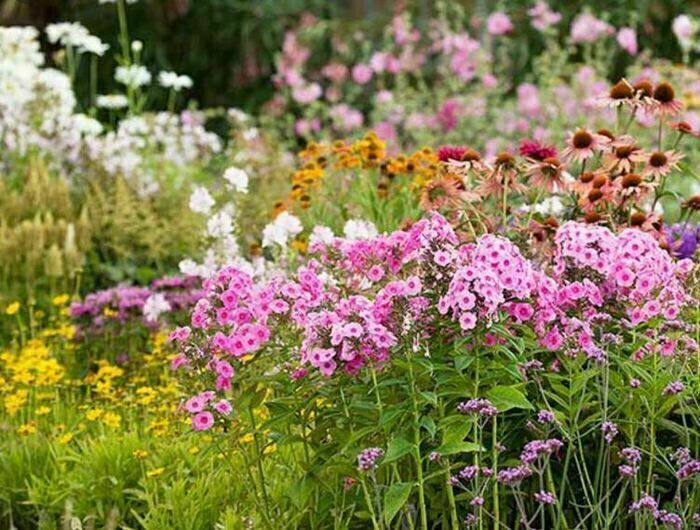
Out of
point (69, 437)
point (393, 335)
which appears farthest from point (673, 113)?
point (69, 437)

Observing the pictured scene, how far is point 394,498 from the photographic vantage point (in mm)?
3279

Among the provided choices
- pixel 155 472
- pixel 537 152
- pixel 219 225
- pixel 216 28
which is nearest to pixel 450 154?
pixel 537 152

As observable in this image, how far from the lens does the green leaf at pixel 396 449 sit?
326 cm

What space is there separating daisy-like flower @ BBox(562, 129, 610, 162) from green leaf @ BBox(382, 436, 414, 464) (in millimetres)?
1552

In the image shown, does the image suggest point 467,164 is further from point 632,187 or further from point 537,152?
point 632,187

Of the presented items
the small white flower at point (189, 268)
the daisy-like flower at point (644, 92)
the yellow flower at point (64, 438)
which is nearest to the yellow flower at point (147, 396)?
the yellow flower at point (64, 438)

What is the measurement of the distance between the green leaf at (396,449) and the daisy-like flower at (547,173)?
1296mm

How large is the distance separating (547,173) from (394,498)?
4.79ft

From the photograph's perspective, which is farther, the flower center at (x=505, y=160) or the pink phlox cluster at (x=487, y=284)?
the flower center at (x=505, y=160)

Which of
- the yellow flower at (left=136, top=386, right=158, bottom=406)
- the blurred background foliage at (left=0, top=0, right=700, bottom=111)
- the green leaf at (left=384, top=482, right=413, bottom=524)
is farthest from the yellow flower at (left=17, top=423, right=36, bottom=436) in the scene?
the blurred background foliage at (left=0, top=0, right=700, bottom=111)

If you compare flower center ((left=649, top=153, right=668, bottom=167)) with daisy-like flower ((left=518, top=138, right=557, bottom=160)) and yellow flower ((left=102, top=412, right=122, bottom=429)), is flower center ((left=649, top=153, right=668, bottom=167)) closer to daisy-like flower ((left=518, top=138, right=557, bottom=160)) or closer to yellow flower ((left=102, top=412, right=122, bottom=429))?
daisy-like flower ((left=518, top=138, right=557, bottom=160))

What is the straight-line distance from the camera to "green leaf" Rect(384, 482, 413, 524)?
3.23 metres

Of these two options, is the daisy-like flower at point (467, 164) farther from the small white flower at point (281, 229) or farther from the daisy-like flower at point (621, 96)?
the small white flower at point (281, 229)

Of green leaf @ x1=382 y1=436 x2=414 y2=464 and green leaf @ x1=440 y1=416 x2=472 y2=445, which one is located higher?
green leaf @ x1=440 y1=416 x2=472 y2=445
